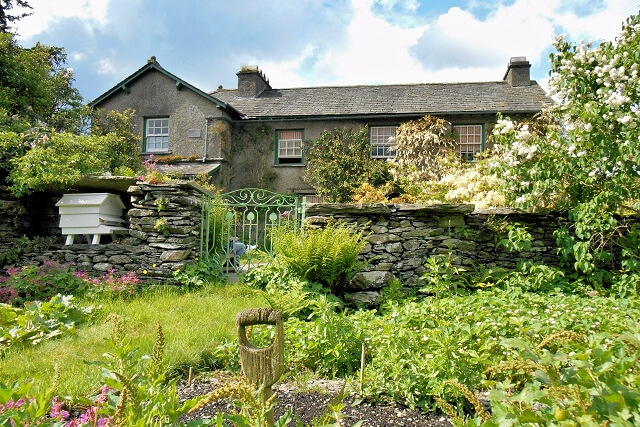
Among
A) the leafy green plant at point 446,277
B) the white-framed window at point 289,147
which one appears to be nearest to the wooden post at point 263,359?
the leafy green plant at point 446,277

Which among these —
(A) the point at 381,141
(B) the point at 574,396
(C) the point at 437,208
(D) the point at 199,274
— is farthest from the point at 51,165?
(A) the point at 381,141

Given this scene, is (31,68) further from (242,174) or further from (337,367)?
(337,367)

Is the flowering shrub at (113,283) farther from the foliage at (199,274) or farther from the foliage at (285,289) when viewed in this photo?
the foliage at (285,289)

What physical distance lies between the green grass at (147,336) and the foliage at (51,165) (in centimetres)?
239

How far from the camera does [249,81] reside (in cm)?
1753

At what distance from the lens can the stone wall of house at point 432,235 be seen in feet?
21.7

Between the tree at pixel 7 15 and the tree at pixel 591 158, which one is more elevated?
the tree at pixel 7 15

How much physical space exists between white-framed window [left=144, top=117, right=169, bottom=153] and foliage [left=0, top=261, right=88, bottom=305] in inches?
407

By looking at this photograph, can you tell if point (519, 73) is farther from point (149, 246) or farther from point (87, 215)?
point (87, 215)

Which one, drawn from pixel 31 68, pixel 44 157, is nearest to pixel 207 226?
pixel 44 157

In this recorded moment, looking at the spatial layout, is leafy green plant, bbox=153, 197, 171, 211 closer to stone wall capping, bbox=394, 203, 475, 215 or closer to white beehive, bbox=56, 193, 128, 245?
white beehive, bbox=56, 193, 128, 245

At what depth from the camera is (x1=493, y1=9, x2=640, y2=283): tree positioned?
595 cm

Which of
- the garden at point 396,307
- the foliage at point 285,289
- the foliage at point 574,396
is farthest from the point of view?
the foliage at point 285,289

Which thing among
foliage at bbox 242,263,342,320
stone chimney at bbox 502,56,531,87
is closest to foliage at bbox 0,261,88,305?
foliage at bbox 242,263,342,320
